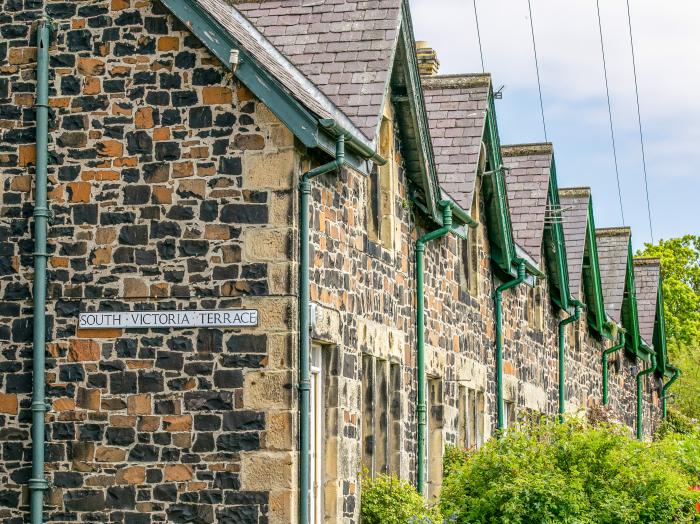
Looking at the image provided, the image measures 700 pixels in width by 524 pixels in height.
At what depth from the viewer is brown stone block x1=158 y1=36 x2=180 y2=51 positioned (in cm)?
1748

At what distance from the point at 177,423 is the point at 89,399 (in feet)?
3.36

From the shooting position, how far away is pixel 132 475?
55.5 ft

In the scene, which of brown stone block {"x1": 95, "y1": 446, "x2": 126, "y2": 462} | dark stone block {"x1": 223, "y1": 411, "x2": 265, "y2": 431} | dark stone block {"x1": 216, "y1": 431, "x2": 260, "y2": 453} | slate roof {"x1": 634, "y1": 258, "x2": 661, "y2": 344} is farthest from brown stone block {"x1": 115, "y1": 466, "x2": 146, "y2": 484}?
slate roof {"x1": 634, "y1": 258, "x2": 661, "y2": 344}

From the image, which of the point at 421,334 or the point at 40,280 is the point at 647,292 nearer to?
the point at 421,334

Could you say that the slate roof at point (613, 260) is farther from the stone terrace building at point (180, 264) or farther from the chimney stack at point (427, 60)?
the stone terrace building at point (180, 264)

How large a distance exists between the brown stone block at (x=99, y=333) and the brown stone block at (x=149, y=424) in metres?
0.95

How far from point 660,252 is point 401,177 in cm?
4931

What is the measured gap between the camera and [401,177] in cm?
2206

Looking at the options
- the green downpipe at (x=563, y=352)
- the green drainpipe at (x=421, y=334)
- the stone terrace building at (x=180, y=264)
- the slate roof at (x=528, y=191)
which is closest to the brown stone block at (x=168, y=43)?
the stone terrace building at (x=180, y=264)

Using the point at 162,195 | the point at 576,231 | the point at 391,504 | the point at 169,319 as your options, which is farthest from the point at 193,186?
the point at 576,231

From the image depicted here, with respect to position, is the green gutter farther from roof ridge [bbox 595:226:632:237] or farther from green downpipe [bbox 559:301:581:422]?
roof ridge [bbox 595:226:632:237]

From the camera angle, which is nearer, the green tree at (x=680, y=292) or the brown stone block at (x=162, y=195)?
the brown stone block at (x=162, y=195)

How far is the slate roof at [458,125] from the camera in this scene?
25234 mm

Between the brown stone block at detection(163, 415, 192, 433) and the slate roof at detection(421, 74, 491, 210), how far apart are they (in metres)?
8.93
